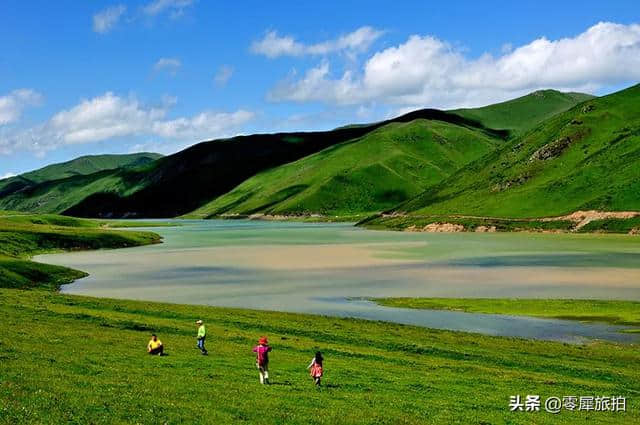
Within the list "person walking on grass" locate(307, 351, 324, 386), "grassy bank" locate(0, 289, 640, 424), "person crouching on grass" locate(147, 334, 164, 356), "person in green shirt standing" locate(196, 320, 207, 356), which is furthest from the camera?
"person in green shirt standing" locate(196, 320, 207, 356)

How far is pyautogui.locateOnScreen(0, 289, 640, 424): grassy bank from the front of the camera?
1026 inches

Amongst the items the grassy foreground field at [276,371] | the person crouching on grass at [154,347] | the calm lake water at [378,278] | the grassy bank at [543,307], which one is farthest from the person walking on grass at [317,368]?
the grassy bank at [543,307]

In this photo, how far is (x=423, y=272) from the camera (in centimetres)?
10150

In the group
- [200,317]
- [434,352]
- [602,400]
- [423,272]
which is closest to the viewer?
[602,400]

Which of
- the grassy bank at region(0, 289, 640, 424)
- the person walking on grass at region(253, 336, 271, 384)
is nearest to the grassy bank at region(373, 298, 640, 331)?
the grassy bank at region(0, 289, 640, 424)

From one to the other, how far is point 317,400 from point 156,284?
6591 cm

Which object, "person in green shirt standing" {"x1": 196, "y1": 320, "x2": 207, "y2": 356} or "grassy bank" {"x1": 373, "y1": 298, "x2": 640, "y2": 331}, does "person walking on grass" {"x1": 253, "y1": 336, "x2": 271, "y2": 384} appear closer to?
"person in green shirt standing" {"x1": 196, "y1": 320, "x2": 207, "y2": 356}

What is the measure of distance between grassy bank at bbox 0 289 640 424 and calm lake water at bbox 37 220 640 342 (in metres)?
9.71

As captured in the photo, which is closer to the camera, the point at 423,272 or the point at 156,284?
the point at 156,284

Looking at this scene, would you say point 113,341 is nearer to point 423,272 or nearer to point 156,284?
point 156,284

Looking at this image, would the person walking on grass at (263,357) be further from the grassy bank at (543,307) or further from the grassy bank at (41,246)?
the grassy bank at (41,246)

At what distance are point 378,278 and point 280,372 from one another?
5976 cm

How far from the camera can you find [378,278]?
94500 mm

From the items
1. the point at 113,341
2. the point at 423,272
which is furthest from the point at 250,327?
the point at 423,272
